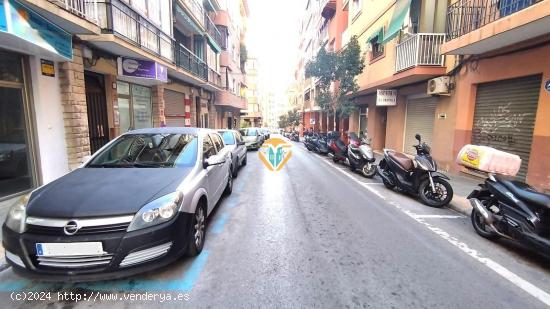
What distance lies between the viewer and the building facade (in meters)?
6.31

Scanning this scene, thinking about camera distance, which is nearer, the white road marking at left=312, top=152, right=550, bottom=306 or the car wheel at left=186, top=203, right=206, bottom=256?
the white road marking at left=312, top=152, right=550, bottom=306

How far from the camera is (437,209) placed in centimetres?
563

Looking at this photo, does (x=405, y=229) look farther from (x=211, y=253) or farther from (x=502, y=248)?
(x=211, y=253)

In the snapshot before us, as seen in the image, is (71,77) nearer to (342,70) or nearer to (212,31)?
(342,70)

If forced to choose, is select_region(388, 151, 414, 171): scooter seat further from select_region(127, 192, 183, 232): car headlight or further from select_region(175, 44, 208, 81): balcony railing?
select_region(175, 44, 208, 81): balcony railing

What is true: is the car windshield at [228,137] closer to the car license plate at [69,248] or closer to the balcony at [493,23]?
the car license plate at [69,248]

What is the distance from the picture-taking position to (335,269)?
3145mm

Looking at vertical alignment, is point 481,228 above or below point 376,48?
below

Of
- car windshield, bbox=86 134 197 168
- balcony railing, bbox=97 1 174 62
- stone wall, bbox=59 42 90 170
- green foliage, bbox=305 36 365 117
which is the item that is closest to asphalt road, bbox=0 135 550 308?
car windshield, bbox=86 134 197 168

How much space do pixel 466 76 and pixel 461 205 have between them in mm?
5116

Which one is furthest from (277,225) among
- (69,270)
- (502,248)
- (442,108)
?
(442,108)

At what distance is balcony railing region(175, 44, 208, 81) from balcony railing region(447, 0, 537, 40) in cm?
1082

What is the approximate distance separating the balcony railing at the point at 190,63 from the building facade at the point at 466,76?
30.3 ft

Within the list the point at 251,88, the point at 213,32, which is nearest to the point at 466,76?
the point at 213,32
